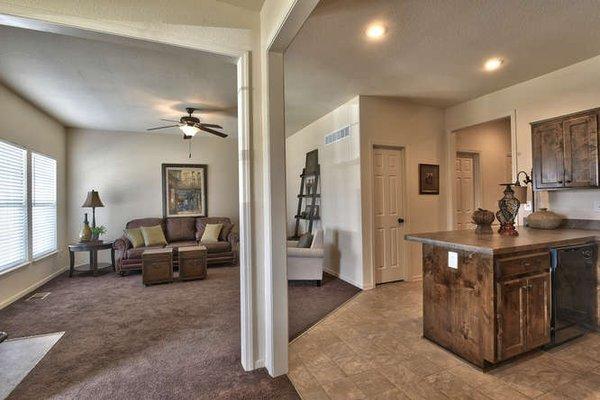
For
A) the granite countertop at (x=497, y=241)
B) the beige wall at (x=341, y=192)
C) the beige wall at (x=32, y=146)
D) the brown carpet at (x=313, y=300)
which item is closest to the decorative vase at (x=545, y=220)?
the granite countertop at (x=497, y=241)

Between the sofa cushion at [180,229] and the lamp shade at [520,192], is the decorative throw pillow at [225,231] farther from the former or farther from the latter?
the lamp shade at [520,192]

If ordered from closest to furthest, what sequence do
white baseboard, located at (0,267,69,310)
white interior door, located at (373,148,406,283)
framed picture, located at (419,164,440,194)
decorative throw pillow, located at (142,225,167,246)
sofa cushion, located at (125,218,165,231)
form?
white baseboard, located at (0,267,69,310) < white interior door, located at (373,148,406,283) < framed picture, located at (419,164,440,194) < decorative throw pillow, located at (142,225,167,246) < sofa cushion, located at (125,218,165,231)

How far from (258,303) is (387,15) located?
95.4 inches

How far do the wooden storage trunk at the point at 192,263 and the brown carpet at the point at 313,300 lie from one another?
4.85 ft

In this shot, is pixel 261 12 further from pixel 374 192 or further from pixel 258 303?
pixel 374 192

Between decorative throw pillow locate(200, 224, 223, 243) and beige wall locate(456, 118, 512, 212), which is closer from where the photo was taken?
beige wall locate(456, 118, 512, 212)

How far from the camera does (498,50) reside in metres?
2.93

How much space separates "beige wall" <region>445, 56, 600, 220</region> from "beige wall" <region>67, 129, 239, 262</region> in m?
4.98

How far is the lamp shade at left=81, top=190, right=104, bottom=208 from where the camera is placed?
5.32 meters

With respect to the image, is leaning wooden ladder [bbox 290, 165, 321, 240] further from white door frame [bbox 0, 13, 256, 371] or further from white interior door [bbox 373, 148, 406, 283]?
white door frame [bbox 0, 13, 256, 371]

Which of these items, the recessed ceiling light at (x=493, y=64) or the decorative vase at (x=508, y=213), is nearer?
the decorative vase at (x=508, y=213)

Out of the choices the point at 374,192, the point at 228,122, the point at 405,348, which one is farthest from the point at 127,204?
the point at 405,348

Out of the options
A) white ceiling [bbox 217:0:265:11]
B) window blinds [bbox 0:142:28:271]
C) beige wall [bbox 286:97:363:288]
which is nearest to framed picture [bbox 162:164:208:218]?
window blinds [bbox 0:142:28:271]

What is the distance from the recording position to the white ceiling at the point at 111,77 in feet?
8.75
